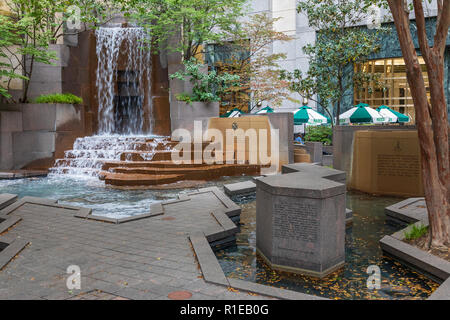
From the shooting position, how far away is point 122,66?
2572cm

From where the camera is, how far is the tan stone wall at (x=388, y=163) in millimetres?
12312

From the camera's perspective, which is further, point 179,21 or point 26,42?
point 179,21

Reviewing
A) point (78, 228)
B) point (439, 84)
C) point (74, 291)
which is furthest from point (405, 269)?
point (78, 228)

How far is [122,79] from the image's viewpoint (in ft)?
85.3

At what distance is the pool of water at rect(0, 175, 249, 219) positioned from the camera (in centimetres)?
1113

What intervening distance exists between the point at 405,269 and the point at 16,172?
55.6 feet

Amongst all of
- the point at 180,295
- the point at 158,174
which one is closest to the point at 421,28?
the point at 180,295

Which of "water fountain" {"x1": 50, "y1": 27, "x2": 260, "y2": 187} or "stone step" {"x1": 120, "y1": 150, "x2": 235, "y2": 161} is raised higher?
"water fountain" {"x1": 50, "y1": 27, "x2": 260, "y2": 187}

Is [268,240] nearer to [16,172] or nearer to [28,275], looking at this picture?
[28,275]

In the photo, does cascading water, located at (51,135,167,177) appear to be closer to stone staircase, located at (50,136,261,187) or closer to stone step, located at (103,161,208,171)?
stone staircase, located at (50,136,261,187)

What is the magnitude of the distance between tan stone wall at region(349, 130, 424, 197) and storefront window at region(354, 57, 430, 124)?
2009 cm

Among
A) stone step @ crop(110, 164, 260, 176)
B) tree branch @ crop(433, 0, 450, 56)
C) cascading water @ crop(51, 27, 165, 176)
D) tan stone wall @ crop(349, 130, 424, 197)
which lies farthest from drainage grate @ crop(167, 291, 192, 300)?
cascading water @ crop(51, 27, 165, 176)

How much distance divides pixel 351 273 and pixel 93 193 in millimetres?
9856

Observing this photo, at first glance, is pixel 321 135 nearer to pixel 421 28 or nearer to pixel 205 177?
pixel 205 177
